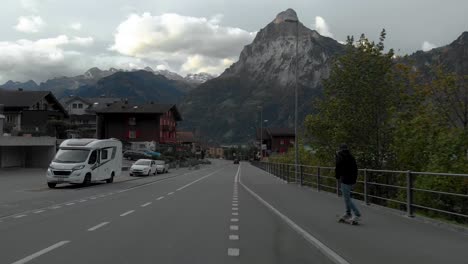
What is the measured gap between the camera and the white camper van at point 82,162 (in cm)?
2756

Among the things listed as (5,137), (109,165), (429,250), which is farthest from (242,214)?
(5,137)

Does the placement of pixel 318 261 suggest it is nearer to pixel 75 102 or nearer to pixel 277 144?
pixel 75 102

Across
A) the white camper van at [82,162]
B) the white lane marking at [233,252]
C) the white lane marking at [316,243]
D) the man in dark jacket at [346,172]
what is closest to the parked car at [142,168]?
the white camper van at [82,162]

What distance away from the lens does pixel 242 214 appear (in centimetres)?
1456

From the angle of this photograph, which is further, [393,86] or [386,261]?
[393,86]

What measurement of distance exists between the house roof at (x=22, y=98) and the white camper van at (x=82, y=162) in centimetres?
5338

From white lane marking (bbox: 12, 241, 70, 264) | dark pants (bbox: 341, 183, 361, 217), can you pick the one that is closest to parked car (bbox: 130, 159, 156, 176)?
dark pants (bbox: 341, 183, 361, 217)

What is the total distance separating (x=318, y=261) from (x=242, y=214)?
6.94 m

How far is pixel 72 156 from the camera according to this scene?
95.1ft

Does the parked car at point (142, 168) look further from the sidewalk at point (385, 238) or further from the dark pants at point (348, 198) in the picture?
the dark pants at point (348, 198)

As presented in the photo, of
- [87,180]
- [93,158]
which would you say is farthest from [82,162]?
[93,158]

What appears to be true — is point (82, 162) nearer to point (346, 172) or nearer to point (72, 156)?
point (72, 156)

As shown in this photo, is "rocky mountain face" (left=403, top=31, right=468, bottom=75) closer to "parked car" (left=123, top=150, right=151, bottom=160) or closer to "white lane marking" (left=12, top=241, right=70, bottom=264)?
"white lane marking" (left=12, top=241, right=70, bottom=264)

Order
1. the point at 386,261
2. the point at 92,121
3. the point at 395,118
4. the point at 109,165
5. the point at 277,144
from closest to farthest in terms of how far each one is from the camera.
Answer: the point at 386,261, the point at 395,118, the point at 109,165, the point at 92,121, the point at 277,144
